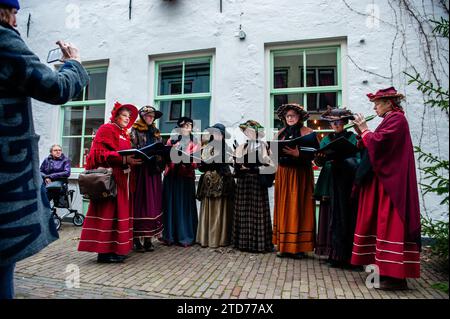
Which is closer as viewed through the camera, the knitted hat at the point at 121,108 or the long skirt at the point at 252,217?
the knitted hat at the point at 121,108

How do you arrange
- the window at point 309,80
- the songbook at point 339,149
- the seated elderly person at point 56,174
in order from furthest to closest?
the seated elderly person at point 56,174 < the window at point 309,80 < the songbook at point 339,149

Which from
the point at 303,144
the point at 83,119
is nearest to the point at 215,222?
the point at 303,144

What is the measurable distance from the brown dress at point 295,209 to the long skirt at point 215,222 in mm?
867

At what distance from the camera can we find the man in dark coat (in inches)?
56.6

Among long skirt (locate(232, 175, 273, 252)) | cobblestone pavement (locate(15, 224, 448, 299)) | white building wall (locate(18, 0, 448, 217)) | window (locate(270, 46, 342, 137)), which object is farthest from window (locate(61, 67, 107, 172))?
long skirt (locate(232, 175, 273, 252))

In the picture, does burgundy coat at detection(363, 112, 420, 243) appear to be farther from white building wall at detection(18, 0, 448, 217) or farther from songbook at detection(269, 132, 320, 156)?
white building wall at detection(18, 0, 448, 217)

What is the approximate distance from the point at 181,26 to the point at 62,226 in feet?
16.8

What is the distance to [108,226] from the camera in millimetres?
3918

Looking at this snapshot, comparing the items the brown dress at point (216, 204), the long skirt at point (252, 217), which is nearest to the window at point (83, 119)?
the brown dress at point (216, 204)

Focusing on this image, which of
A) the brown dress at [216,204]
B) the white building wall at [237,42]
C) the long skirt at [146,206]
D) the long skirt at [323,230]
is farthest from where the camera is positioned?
the white building wall at [237,42]

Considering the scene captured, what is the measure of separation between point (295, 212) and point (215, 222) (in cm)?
134

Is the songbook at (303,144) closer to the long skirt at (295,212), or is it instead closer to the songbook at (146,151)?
the long skirt at (295,212)

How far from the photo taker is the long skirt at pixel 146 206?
4.55 meters

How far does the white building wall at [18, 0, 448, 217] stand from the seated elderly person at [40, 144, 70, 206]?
1133 mm
